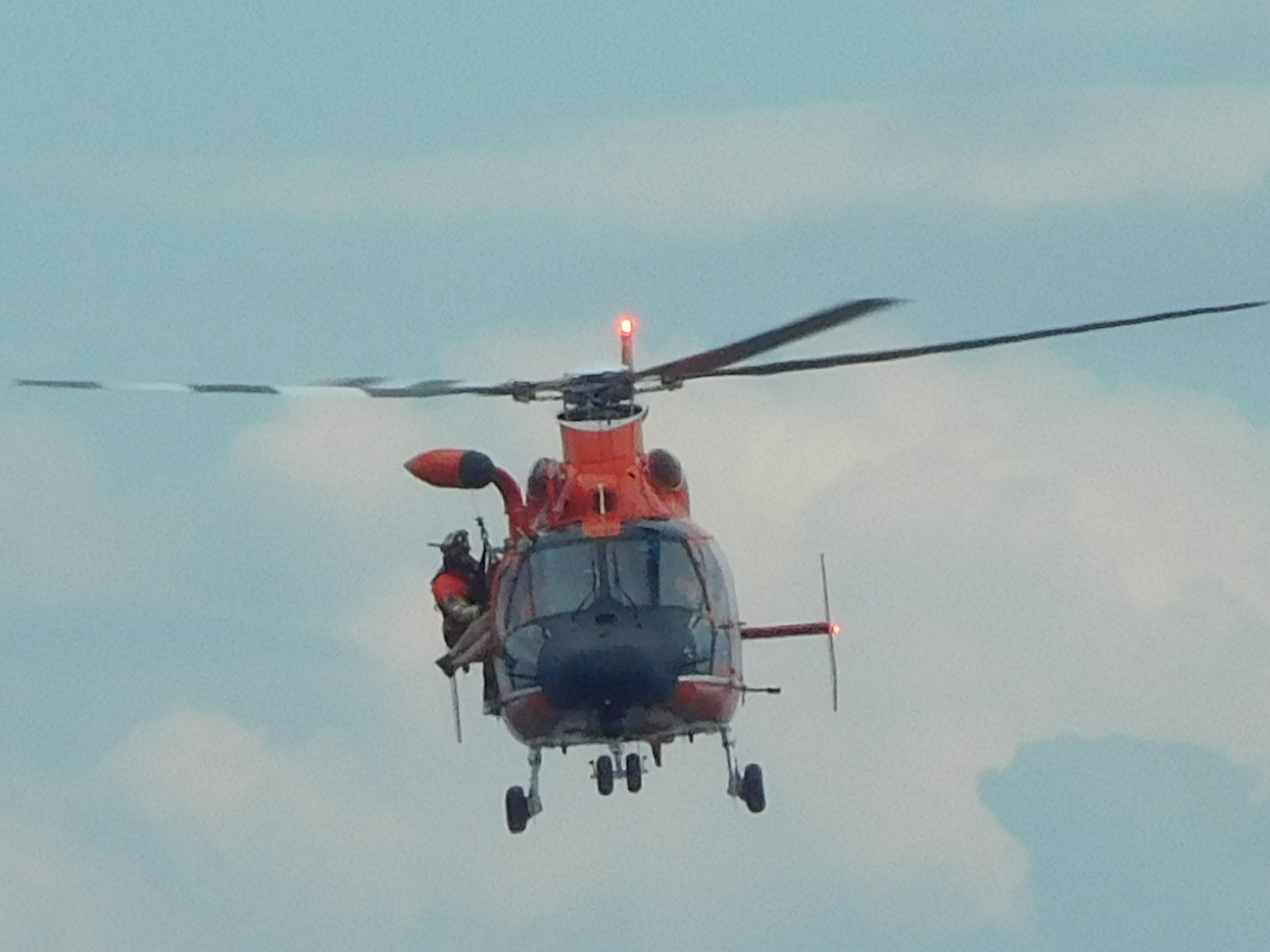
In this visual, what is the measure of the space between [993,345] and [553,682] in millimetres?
7186

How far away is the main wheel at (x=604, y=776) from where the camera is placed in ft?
202

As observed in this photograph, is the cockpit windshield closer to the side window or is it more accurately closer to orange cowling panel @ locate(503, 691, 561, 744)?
the side window

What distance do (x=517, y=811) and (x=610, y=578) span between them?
403 centimetres

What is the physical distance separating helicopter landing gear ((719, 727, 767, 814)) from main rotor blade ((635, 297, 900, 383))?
5.11 metres

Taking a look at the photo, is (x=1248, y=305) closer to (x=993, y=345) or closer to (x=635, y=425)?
(x=993, y=345)

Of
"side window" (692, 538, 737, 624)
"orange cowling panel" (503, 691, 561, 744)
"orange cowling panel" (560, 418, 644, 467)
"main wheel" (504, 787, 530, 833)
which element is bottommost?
"main wheel" (504, 787, 530, 833)

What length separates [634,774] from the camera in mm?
61969

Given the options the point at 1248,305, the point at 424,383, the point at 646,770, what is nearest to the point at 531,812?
the point at 646,770

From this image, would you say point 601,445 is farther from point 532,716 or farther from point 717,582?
point 532,716

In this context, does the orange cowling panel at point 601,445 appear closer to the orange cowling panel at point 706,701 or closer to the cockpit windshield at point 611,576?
the cockpit windshield at point 611,576

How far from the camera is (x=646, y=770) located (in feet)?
204

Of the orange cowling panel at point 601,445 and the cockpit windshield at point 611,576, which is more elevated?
the orange cowling panel at point 601,445

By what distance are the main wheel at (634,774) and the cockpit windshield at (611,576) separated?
2367 millimetres

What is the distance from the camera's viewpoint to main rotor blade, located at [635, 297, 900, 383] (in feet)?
189
